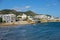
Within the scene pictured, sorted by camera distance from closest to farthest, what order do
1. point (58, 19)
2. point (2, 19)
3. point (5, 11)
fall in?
point (2, 19)
point (5, 11)
point (58, 19)

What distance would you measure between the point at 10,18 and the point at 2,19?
3.08 metres

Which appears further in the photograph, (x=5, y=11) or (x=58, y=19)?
(x=58, y=19)

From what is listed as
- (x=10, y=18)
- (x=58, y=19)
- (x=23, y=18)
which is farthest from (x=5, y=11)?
(x=58, y=19)

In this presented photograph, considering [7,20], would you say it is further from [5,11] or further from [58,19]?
[58,19]

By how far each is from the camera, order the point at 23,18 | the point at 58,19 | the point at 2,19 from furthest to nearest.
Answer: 1. the point at 58,19
2. the point at 23,18
3. the point at 2,19

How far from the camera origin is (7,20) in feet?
182

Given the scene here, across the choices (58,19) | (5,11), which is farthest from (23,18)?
(58,19)

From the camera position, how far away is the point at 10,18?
186 ft

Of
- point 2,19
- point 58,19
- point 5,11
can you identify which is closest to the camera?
point 2,19

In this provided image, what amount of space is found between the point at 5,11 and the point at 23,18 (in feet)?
46.3

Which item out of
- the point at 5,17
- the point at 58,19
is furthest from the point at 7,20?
the point at 58,19

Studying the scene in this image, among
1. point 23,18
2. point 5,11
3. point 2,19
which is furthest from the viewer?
point 5,11

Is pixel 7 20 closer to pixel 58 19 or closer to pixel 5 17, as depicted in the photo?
pixel 5 17

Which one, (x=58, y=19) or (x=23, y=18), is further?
(x=58, y=19)
